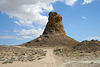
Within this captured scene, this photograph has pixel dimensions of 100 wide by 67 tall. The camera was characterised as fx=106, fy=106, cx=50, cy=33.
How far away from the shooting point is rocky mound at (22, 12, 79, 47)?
195 ft

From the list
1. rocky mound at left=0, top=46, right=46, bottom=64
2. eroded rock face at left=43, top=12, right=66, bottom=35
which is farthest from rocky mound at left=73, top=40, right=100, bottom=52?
eroded rock face at left=43, top=12, right=66, bottom=35

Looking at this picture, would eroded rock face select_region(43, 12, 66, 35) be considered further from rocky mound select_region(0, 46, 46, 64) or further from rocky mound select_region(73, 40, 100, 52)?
rocky mound select_region(0, 46, 46, 64)

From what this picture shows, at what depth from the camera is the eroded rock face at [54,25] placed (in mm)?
69250

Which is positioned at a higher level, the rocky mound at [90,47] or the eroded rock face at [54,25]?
the eroded rock face at [54,25]

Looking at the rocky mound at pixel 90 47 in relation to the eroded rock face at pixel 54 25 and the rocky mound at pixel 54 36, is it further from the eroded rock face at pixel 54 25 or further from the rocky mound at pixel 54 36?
the eroded rock face at pixel 54 25

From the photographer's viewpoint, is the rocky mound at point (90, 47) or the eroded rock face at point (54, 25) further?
the eroded rock face at point (54, 25)

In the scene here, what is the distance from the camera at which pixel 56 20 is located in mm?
72125

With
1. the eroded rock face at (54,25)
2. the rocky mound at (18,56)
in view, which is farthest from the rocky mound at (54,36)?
the rocky mound at (18,56)

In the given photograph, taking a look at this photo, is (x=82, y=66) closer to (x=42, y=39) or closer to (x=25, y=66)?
(x=25, y=66)

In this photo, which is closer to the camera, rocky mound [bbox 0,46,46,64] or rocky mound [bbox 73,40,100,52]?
rocky mound [bbox 0,46,46,64]

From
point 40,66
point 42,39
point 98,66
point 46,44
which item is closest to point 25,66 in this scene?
point 40,66

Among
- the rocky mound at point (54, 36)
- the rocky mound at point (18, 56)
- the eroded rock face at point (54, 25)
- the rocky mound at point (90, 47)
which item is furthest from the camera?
the eroded rock face at point (54, 25)

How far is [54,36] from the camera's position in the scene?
2574 inches

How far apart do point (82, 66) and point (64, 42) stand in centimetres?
5087
